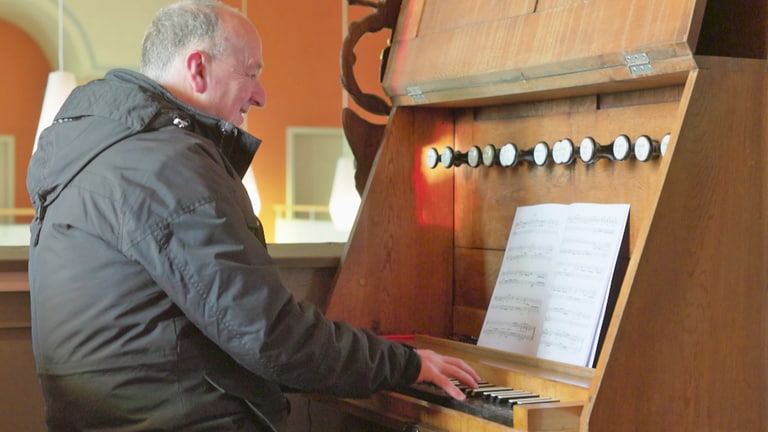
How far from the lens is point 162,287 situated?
202 cm

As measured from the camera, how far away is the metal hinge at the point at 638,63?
214cm

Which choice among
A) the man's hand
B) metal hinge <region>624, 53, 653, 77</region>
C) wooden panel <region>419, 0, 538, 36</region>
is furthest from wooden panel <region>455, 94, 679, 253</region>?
the man's hand

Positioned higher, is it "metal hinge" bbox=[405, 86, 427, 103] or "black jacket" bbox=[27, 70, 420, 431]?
"metal hinge" bbox=[405, 86, 427, 103]

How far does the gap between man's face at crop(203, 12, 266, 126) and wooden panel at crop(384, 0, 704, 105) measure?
0.58m

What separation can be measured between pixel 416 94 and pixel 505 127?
25cm

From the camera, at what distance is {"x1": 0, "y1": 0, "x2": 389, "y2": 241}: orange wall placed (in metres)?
7.62

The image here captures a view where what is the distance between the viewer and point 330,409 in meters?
3.07

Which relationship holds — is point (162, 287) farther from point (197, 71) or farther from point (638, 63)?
point (638, 63)

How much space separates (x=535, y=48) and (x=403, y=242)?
0.78 meters

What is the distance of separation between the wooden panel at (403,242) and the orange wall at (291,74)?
182 inches

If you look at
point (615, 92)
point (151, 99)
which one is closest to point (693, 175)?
point (615, 92)

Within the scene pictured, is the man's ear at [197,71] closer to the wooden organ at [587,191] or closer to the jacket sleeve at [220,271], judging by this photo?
the jacket sleeve at [220,271]

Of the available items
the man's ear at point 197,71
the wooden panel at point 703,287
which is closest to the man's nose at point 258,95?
the man's ear at point 197,71

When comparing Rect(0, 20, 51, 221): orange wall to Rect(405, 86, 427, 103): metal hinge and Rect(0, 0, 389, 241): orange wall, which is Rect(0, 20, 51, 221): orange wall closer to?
Rect(0, 0, 389, 241): orange wall
